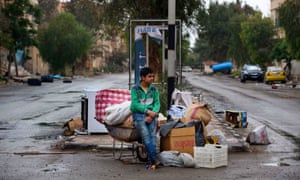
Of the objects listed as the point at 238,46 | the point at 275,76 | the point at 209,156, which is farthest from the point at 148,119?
the point at 238,46

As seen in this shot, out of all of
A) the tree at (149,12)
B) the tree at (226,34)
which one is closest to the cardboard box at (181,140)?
the tree at (149,12)

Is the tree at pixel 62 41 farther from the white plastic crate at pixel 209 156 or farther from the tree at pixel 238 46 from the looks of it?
the white plastic crate at pixel 209 156

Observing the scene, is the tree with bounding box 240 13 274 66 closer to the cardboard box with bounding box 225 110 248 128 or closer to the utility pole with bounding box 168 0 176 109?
the cardboard box with bounding box 225 110 248 128

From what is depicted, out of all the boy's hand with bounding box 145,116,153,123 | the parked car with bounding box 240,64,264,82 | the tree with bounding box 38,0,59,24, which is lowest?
the parked car with bounding box 240,64,264,82

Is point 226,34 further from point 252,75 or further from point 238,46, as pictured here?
point 252,75

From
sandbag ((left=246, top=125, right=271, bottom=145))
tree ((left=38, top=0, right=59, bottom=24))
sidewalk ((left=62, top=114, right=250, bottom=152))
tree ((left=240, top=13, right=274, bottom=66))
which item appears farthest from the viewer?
tree ((left=38, top=0, right=59, bottom=24))

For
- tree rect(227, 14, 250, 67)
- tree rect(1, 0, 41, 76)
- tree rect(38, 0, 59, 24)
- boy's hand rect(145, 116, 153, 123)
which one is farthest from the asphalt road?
tree rect(38, 0, 59, 24)

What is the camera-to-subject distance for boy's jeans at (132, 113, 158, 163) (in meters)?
10.4

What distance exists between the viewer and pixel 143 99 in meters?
10.5

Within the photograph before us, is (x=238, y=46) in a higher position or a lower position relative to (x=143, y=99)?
higher

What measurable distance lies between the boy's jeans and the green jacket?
0.13 m

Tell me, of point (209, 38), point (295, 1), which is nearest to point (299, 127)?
point (295, 1)

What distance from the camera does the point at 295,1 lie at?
48125 millimetres

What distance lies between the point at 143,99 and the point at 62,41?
77.1 metres
